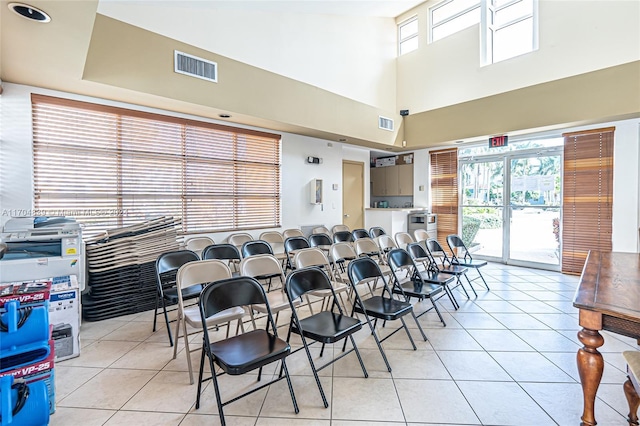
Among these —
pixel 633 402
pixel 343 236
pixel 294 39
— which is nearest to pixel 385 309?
pixel 633 402

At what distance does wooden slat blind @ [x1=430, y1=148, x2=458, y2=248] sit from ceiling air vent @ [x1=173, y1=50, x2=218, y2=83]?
5333mm

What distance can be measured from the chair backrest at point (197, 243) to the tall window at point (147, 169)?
39cm

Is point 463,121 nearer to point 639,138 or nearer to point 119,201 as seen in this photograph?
point 639,138

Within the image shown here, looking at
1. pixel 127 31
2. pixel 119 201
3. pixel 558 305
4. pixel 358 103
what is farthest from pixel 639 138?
pixel 119 201

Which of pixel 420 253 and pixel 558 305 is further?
pixel 420 253

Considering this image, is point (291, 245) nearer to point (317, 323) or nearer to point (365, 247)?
point (365, 247)

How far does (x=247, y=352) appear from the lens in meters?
1.92

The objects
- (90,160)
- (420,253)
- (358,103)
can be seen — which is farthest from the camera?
(358,103)

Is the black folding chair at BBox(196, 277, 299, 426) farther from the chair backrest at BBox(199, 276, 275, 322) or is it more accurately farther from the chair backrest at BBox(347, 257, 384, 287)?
the chair backrest at BBox(347, 257, 384, 287)

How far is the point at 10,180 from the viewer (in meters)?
3.33

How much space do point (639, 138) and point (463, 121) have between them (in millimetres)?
2551

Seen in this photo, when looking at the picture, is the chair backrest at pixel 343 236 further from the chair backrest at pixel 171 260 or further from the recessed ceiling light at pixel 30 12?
the recessed ceiling light at pixel 30 12

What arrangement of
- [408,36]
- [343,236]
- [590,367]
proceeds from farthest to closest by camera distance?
[408,36]
[343,236]
[590,367]

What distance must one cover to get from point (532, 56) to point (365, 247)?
4837 mm
